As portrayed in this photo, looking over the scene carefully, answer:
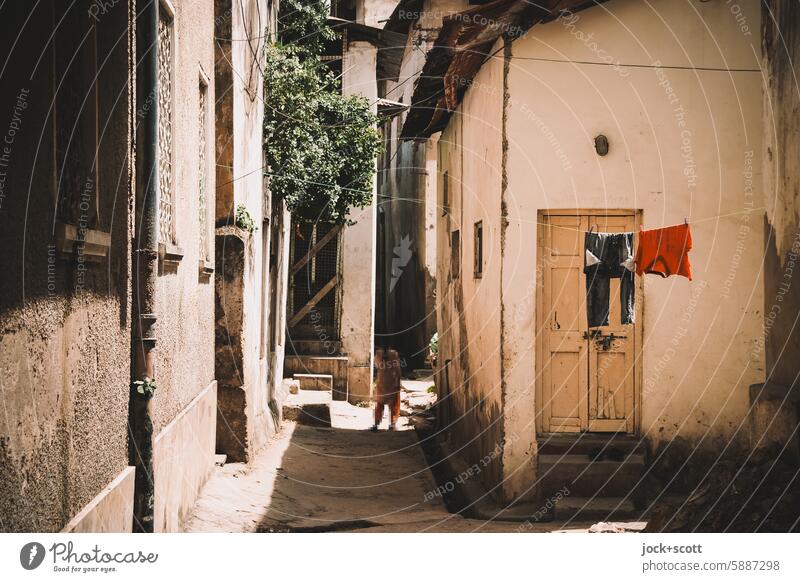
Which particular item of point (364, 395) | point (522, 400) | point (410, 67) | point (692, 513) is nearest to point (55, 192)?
point (692, 513)

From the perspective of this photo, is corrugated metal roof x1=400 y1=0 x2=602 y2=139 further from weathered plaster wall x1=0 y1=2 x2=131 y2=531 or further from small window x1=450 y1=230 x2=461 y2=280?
weathered plaster wall x1=0 y1=2 x2=131 y2=531

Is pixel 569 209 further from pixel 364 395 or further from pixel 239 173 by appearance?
pixel 364 395

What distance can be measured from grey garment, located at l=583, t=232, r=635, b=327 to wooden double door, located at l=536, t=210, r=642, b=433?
2.35 ft

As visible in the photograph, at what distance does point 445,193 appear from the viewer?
13273 mm

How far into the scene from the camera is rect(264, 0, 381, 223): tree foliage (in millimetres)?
13695

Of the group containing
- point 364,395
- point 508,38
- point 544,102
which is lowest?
point 364,395

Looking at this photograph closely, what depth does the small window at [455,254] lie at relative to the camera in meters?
11.6

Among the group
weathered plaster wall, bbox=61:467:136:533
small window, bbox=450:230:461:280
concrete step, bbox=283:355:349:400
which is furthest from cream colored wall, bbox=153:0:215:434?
concrete step, bbox=283:355:349:400

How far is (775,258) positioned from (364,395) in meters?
11.9

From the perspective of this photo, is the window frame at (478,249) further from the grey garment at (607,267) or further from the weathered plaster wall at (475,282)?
the grey garment at (607,267)

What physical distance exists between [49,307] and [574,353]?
5802mm

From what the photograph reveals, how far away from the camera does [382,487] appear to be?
1011 cm

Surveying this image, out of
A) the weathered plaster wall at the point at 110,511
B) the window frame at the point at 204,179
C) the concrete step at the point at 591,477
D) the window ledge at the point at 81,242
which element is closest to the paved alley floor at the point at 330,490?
the concrete step at the point at 591,477

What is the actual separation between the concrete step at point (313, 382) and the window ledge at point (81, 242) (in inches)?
494
